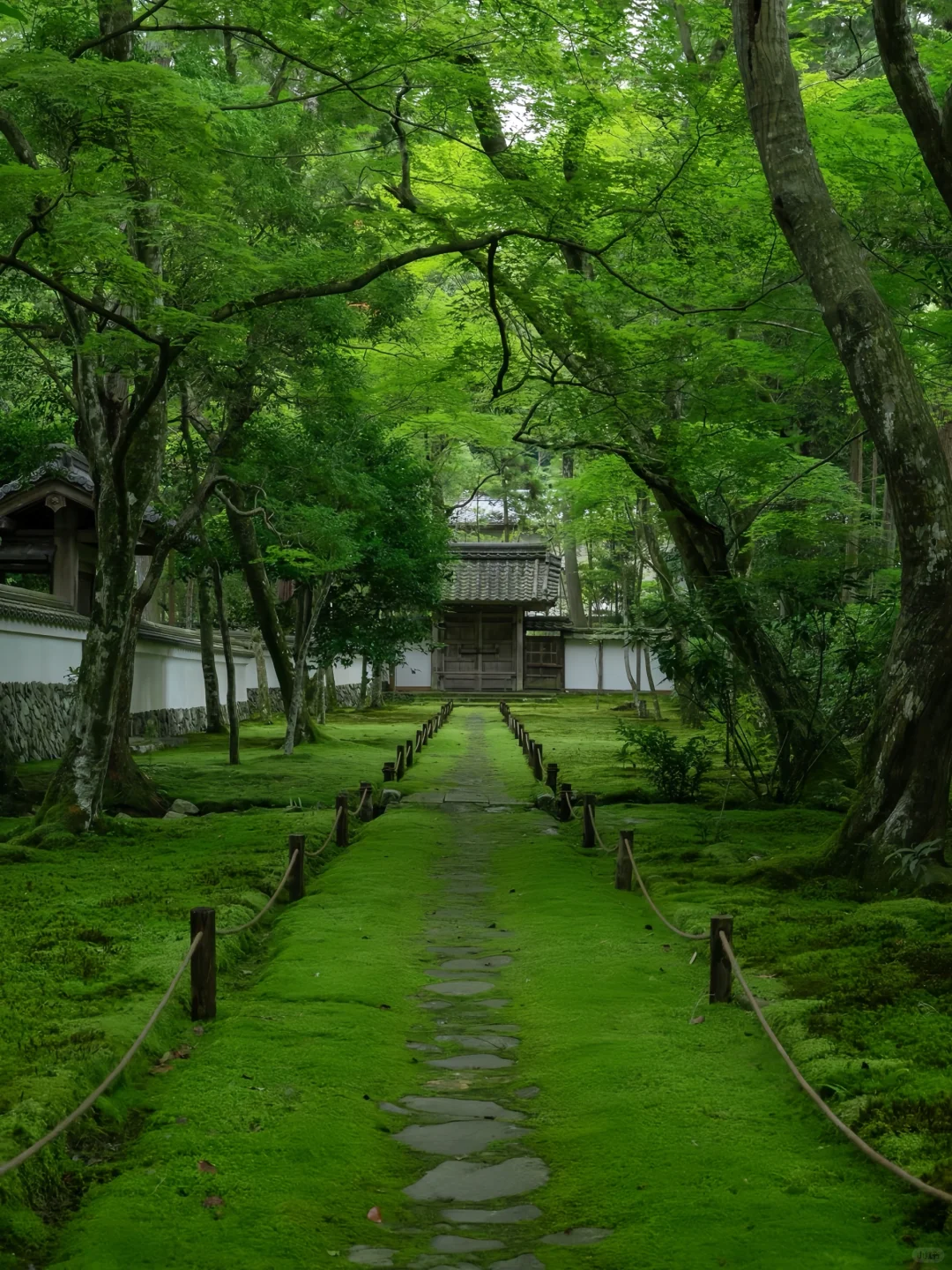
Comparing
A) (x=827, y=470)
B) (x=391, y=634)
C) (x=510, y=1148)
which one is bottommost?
(x=510, y=1148)

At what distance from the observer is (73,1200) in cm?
428

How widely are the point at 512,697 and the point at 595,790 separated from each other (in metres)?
26.4

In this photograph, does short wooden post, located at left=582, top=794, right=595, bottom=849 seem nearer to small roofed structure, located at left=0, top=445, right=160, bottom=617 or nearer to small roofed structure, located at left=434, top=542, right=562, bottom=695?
small roofed structure, located at left=0, top=445, right=160, bottom=617

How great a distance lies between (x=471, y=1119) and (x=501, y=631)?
130ft

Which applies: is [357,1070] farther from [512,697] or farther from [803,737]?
[512,697]

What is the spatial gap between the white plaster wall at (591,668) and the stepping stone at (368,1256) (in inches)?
1598

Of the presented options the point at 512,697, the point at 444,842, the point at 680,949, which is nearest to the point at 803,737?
the point at 444,842

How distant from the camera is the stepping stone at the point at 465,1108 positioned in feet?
16.9

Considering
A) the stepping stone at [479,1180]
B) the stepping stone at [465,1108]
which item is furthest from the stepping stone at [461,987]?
the stepping stone at [479,1180]

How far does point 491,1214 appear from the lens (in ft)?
13.7

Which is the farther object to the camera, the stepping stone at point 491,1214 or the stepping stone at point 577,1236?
the stepping stone at point 491,1214

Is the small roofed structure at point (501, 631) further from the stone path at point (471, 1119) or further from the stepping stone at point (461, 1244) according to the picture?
the stepping stone at point (461, 1244)

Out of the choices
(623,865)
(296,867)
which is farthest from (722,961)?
(296,867)

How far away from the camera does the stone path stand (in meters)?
3.96
